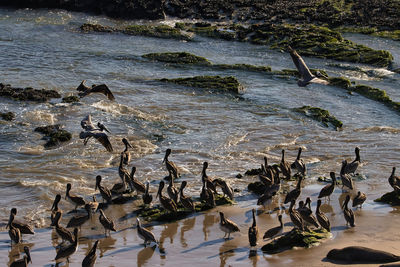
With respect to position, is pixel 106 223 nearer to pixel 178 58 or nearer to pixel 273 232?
pixel 273 232

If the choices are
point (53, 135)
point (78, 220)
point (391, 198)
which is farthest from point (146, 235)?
point (53, 135)

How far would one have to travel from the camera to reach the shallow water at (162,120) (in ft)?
54.9

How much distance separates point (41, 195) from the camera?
14.8 metres

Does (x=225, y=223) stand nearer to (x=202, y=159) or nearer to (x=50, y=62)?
(x=202, y=159)

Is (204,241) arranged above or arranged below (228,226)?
below

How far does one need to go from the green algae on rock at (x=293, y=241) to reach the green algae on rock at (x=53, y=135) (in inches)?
386

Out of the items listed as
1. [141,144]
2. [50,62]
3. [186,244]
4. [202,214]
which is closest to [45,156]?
[141,144]

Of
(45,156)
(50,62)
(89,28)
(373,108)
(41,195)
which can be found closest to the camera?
(41,195)

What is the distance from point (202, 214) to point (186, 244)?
184cm

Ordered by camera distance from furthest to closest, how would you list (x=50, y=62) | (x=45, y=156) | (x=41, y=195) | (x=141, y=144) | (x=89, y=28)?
(x=89, y=28), (x=50, y=62), (x=141, y=144), (x=45, y=156), (x=41, y=195)

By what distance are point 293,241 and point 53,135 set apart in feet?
34.7

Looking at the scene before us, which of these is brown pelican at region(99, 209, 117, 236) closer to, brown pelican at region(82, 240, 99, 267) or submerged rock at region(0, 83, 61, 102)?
brown pelican at region(82, 240, 99, 267)

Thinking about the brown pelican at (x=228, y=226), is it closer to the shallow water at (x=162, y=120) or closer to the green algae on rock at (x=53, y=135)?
the shallow water at (x=162, y=120)

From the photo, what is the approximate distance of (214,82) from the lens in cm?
2786
